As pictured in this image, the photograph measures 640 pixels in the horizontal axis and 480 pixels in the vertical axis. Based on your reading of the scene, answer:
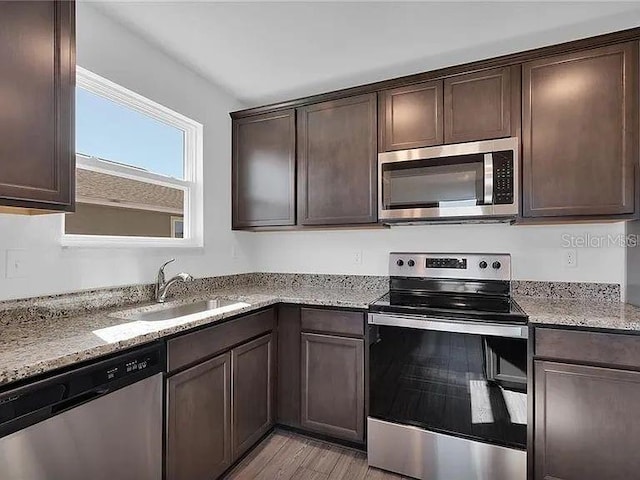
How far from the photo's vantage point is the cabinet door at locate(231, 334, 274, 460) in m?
2.00

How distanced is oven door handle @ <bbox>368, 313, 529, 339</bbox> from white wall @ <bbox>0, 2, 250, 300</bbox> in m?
1.41

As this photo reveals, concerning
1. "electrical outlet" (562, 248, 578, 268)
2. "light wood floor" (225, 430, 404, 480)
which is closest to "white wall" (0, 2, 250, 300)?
"light wood floor" (225, 430, 404, 480)

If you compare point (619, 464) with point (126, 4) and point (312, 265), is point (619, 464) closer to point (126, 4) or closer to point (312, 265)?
point (312, 265)

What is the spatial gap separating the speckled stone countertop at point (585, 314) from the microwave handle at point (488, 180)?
0.65 meters

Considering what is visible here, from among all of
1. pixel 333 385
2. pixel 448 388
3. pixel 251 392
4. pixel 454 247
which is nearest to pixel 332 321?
pixel 333 385

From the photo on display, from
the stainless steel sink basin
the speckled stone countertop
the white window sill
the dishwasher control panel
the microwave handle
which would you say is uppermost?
the microwave handle

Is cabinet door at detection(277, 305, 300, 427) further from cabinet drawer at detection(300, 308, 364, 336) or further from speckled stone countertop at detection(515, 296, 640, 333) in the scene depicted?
speckled stone countertop at detection(515, 296, 640, 333)

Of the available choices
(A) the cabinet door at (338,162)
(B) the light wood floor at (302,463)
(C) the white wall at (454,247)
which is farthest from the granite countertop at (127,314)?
(B) the light wood floor at (302,463)

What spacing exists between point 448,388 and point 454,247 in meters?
1.03

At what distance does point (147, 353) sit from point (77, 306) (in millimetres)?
638

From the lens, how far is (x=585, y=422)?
1.68 m

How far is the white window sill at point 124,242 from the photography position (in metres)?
1.81

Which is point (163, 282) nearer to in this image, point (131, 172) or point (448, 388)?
point (131, 172)

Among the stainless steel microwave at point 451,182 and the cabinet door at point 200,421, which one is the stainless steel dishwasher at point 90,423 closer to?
the cabinet door at point 200,421
